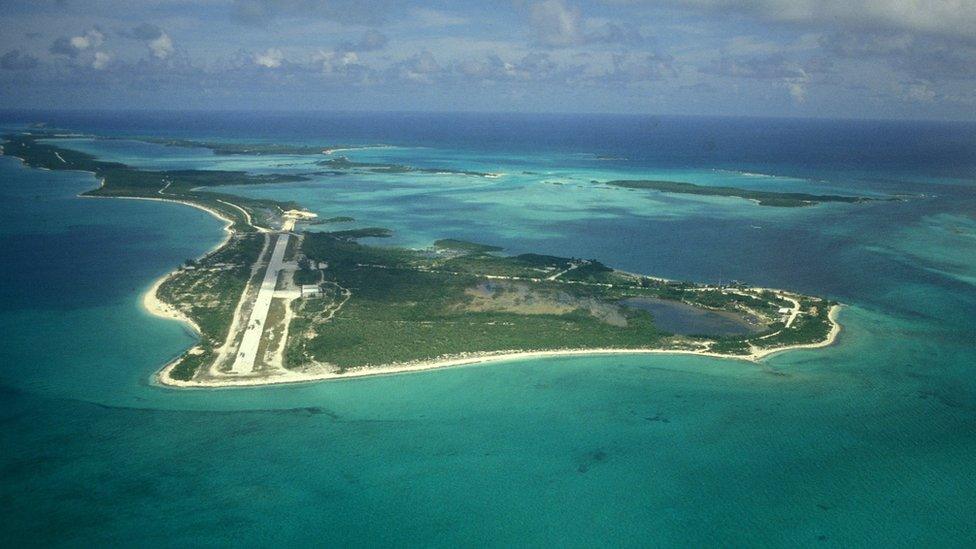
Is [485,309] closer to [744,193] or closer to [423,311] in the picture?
[423,311]

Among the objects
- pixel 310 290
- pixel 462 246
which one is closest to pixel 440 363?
pixel 310 290

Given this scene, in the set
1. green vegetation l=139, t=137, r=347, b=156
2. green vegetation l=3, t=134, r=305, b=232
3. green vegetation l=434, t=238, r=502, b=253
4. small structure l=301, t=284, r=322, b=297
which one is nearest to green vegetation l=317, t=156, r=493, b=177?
green vegetation l=3, t=134, r=305, b=232

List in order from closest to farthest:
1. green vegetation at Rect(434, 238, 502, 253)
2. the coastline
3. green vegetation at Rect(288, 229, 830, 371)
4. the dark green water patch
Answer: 1. the coastline
2. green vegetation at Rect(288, 229, 830, 371)
3. the dark green water patch
4. green vegetation at Rect(434, 238, 502, 253)

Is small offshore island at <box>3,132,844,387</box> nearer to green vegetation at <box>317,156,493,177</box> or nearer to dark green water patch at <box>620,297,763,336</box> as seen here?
dark green water patch at <box>620,297,763,336</box>

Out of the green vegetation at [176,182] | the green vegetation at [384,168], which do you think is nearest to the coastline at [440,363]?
the green vegetation at [176,182]

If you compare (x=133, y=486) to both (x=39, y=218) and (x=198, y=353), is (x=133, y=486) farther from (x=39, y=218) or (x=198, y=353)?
(x=39, y=218)

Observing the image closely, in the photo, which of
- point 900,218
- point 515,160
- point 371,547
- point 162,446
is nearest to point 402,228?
point 162,446

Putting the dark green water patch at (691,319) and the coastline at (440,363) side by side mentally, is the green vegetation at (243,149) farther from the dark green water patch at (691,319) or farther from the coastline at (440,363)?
the coastline at (440,363)
